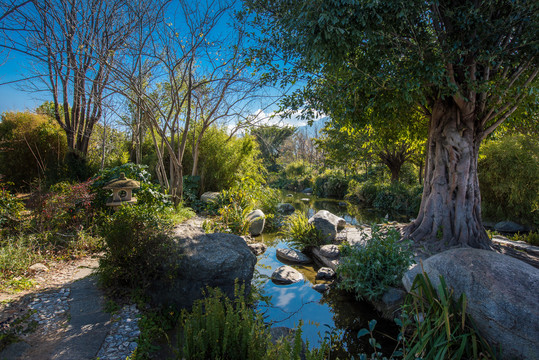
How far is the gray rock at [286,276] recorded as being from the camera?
492 cm

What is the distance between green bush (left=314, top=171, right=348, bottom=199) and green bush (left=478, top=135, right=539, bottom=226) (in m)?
9.37

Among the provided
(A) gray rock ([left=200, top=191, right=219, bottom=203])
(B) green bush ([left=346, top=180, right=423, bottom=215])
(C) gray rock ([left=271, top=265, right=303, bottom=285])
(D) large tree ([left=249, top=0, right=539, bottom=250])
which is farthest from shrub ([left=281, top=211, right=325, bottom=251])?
(B) green bush ([left=346, top=180, right=423, bottom=215])

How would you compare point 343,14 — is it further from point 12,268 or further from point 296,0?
point 12,268

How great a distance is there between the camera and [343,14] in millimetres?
3371

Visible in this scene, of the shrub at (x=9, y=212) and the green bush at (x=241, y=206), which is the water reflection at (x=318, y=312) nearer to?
the green bush at (x=241, y=206)

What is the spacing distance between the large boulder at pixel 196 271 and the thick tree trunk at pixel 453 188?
3984 mm

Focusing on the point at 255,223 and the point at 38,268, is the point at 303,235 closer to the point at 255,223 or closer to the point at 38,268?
the point at 255,223

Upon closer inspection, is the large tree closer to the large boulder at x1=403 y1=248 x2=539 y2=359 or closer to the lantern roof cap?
the large boulder at x1=403 y1=248 x2=539 y2=359

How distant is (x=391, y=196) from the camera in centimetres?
1386

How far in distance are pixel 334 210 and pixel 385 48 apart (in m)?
10.2

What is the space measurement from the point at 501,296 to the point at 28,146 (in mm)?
12478

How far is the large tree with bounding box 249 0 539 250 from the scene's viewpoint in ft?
11.5

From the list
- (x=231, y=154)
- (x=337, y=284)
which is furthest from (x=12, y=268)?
(x=231, y=154)

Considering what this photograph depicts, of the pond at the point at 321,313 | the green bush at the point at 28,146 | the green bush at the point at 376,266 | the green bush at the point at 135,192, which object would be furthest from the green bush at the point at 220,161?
the green bush at the point at 376,266
